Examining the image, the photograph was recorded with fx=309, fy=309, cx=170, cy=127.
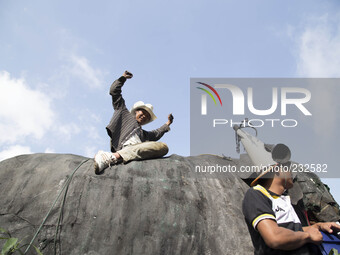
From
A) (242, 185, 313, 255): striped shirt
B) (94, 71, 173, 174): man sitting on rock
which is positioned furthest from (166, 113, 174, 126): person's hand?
(242, 185, 313, 255): striped shirt

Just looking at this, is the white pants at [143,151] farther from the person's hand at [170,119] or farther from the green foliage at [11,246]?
the person's hand at [170,119]

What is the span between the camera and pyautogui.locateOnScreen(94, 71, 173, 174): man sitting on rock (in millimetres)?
3747

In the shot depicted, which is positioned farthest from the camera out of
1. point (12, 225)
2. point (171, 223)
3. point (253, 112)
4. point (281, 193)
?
point (253, 112)

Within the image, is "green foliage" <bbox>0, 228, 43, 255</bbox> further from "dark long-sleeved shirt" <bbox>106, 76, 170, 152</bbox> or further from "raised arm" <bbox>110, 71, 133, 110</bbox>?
"raised arm" <bbox>110, 71, 133, 110</bbox>

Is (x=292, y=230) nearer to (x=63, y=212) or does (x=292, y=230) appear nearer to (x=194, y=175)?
(x=194, y=175)

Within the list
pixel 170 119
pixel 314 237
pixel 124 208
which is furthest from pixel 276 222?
pixel 170 119

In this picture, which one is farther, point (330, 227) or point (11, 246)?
point (11, 246)

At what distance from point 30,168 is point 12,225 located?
2.36ft

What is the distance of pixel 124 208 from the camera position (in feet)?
10.5

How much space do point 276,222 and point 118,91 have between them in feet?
10.3

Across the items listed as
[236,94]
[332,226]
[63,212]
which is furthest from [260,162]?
[63,212]

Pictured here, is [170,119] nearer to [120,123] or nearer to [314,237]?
Result: [120,123]

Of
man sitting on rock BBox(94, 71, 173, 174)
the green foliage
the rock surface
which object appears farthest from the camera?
man sitting on rock BBox(94, 71, 173, 174)

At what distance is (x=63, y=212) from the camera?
123 inches
